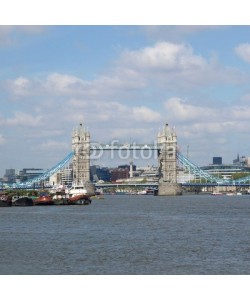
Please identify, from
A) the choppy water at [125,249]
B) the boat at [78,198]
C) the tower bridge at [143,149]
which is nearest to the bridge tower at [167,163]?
the tower bridge at [143,149]

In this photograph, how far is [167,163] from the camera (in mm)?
127688

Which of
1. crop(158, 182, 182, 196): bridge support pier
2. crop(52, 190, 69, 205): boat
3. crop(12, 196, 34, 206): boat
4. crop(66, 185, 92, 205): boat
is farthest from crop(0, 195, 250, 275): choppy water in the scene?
crop(158, 182, 182, 196): bridge support pier

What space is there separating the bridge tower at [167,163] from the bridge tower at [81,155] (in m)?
11.8

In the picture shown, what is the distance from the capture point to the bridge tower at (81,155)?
4894 inches

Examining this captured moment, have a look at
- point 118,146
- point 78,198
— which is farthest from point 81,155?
point 78,198

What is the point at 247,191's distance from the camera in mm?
143500

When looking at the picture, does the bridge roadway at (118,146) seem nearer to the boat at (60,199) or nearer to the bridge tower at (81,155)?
the bridge tower at (81,155)

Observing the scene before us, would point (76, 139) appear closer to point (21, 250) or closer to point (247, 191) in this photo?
point (247, 191)

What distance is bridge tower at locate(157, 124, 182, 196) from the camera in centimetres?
11762

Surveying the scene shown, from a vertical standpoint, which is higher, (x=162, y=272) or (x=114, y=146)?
(x=114, y=146)

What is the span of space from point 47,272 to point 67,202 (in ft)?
161

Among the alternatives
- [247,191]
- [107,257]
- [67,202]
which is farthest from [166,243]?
[247,191]

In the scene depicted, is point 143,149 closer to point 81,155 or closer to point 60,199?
point 81,155

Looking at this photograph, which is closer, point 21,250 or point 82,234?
point 21,250
